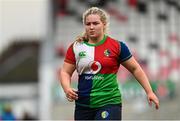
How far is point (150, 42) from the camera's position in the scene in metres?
23.9

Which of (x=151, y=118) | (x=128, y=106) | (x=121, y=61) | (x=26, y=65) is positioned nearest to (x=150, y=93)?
(x=121, y=61)

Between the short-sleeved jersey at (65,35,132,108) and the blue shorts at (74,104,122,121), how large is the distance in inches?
1.6

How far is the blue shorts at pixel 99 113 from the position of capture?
7215 millimetres

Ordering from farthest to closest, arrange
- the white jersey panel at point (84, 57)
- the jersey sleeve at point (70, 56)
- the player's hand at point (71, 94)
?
the jersey sleeve at point (70, 56) < the white jersey panel at point (84, 57) < the player's hand at point (71, 94)

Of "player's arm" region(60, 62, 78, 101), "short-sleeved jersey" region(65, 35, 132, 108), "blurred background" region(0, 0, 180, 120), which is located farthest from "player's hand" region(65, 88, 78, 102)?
"blurred background" region(0, 0, 180, 120)

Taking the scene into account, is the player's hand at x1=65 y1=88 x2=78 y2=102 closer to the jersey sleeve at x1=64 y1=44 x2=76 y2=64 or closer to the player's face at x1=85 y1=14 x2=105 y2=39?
the jersey sleeve at x1=64 y1=44 x2=76 y2=64

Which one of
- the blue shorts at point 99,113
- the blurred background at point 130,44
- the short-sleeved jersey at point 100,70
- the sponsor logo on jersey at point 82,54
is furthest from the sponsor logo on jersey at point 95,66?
the blurred background at point 130,44

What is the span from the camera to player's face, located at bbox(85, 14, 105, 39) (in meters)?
7.16

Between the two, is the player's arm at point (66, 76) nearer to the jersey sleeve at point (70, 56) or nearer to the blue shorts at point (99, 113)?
the jersey sleeve at point (70, 56)

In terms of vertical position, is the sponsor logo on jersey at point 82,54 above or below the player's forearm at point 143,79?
above

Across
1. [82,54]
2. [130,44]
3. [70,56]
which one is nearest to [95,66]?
[82,54]

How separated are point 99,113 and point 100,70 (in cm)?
40

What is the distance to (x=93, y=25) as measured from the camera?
716 cm

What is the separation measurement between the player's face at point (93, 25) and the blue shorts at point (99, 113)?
0.69 metres
